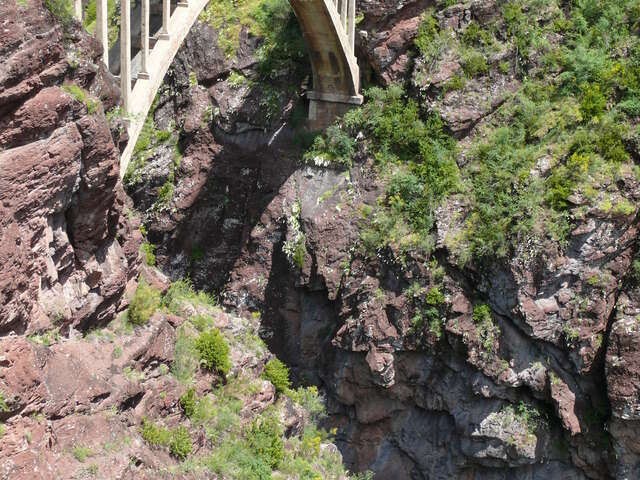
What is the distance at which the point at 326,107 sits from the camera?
73.9 ft

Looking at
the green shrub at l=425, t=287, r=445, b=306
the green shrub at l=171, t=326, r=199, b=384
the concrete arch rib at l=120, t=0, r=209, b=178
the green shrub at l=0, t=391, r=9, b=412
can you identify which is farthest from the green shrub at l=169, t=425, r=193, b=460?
the green shrub at l=425, t=287, r=445, b=306

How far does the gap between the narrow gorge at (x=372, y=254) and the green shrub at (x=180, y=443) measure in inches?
2.0

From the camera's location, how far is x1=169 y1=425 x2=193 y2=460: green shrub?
49.8 feet

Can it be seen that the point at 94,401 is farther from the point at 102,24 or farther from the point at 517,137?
the point at 517,137

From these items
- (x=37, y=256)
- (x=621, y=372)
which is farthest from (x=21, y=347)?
(x=621, y=372)

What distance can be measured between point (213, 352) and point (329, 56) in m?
8.79

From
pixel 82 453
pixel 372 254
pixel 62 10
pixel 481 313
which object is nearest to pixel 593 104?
pixel 481 313

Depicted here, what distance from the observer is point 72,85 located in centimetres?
1298

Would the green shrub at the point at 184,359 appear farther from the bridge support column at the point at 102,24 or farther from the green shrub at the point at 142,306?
the bridge support column at the point at 102,24

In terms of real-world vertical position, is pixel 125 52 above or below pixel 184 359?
above

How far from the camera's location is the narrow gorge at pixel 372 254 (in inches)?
603

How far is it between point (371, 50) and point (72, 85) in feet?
35.3

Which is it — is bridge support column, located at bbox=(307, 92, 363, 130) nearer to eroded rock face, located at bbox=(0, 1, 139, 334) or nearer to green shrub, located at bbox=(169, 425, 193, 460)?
eroded rock face, located at bbox=(0, 1, 139, 334)

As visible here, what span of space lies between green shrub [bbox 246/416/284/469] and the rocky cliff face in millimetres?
3931
